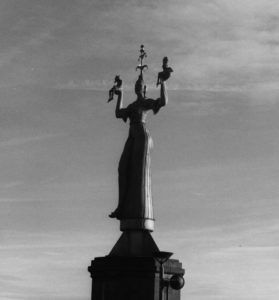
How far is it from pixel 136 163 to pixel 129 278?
423cm

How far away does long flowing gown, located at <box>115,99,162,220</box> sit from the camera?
25094 millimetres

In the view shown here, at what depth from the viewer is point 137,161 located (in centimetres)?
2550

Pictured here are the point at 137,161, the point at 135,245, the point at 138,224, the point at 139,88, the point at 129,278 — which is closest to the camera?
the point at 129,278

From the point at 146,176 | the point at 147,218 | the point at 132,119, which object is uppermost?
the point at 132,119

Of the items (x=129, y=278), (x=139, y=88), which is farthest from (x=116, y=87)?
(x=129, y=278)

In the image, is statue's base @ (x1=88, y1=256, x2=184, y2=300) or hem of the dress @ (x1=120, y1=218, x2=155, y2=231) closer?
statue's base @ (x1=88, y1=256, x2=184, y2=300)

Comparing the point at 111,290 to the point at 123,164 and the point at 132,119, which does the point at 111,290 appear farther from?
the point at 132,119

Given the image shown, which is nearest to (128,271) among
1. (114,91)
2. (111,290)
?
(111,290)

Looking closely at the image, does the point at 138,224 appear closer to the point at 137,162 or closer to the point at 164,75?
the point at 137,162

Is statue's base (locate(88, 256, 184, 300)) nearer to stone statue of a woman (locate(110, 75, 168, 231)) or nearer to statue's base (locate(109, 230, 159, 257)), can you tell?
statue's base (locate(109, 230, 159, 257))

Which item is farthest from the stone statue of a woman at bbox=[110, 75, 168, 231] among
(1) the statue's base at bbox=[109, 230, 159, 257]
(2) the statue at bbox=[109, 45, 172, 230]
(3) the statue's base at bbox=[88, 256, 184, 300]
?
(3) the statue's base at bbox=[88, 256, 184, 300]

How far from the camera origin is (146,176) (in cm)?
2555

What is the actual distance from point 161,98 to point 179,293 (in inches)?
262

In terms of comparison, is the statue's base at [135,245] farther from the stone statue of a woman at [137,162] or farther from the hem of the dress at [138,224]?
the stone statue of a woman at [137,162]
